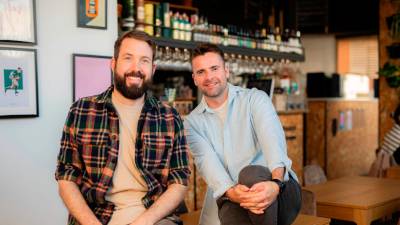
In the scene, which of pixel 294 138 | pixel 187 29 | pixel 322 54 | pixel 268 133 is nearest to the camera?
pixel 268 133

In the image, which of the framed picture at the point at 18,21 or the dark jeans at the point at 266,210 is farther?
the framed picture at the point at 18,21

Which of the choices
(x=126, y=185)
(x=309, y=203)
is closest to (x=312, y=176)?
(x=309, y=203)

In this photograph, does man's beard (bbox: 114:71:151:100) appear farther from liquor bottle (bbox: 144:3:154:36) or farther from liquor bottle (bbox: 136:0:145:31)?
liquor bottle (bbox: 144:3:154:36)

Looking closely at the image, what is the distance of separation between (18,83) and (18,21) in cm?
37

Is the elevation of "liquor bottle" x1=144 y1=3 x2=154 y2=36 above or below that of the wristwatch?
above

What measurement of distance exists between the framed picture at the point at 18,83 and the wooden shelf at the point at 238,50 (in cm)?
203

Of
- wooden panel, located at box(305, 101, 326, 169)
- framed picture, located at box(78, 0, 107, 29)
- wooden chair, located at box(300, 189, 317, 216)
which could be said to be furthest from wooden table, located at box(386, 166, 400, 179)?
wooden panel, located at box(305, 101, 326, 169)

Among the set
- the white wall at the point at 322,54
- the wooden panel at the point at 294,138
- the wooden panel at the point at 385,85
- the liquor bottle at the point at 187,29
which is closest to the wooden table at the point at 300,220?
the liquor bottle at the point at 187,29

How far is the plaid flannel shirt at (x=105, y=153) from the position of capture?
248 centimetres

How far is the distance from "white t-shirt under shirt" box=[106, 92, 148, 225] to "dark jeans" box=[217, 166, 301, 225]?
0.42 m

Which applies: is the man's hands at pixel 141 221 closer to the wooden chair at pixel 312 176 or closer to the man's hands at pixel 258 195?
the man's hands at pixel 258 195

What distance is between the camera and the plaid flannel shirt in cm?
248

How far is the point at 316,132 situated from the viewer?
8781mm

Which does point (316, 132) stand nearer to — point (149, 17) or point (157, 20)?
point (157, 20)
